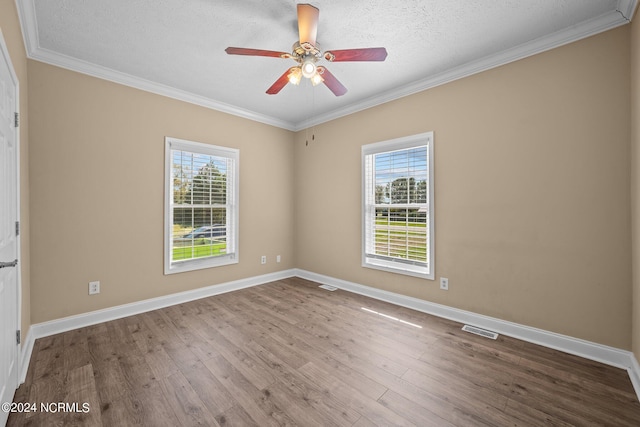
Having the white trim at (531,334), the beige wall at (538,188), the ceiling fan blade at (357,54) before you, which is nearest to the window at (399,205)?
the beige wall at (538,188)

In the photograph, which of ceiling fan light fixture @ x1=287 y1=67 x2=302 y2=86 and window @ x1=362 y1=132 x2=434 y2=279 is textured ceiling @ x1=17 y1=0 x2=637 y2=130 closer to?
ceiling fan light fixture @ x1=287 y1=67 x2=302 y2=86

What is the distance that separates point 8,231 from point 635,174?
14.6 ft

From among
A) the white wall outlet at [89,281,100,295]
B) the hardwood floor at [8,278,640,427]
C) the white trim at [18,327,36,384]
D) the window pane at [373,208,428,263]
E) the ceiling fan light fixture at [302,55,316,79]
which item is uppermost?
the ceiling fan light fixture at [302,55,316,79]

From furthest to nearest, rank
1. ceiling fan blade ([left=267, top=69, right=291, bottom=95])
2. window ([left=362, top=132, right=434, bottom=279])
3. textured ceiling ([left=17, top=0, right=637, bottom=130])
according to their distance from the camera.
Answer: window ([left=362, top=132, right=434, bottom=279]) → ceiling fan blade ([left=267, top=69, right=291, bottom=95]) → textured ceiling ([left=17, top=0, right=637, bottom=130])

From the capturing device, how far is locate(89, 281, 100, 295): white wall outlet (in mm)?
3004

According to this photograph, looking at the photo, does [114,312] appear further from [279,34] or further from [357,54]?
[357,54]

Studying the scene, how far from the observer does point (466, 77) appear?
3.03 metres

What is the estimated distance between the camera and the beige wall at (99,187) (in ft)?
8.95

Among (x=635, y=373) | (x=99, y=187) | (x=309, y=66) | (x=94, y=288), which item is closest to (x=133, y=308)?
(x=94, y=288)

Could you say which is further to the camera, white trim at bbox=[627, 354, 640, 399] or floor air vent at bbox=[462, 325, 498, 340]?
floor air vent at bbox=[462, 325, 498, 340]

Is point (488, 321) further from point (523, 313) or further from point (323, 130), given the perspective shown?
point (323, 130)

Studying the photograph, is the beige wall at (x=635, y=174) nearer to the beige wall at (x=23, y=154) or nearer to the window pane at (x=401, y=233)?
the window pane at (x=401, y=233)

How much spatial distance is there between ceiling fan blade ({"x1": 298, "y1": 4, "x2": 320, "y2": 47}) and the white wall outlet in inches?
129

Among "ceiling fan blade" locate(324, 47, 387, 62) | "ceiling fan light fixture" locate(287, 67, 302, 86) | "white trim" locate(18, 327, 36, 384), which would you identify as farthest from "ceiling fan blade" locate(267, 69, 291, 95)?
"white trim" locate(18, 327, 36, 384)
